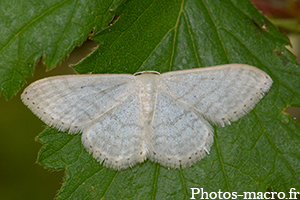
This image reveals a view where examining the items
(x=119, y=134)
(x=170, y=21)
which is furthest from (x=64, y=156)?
(x=170, y=21)

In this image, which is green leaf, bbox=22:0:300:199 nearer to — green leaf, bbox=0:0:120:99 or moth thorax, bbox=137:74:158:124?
moth thorax, bbox=137:74:158:124

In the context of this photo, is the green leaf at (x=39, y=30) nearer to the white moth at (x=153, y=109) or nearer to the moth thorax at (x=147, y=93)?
the white moth at (x=153, y=109)

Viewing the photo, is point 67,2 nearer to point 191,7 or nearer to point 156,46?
point 156,46

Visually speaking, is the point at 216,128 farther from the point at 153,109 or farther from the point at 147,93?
the point at 147,93

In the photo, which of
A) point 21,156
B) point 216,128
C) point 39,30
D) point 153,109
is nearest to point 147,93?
point 153,109

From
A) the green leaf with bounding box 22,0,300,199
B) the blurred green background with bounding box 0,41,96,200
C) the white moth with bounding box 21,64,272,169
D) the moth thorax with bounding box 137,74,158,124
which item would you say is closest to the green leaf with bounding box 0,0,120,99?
the white moth with bounding box 21,64,272,169

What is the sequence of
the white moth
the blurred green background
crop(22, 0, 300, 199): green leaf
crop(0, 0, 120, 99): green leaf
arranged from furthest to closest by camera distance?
the blurred green background < crop(22, 0, 300, 199): green leaf < the white moth < crop(0, 0, 120, 99): green leaf

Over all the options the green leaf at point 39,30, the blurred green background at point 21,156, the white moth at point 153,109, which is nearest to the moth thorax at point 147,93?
the white moth at point 153,109
